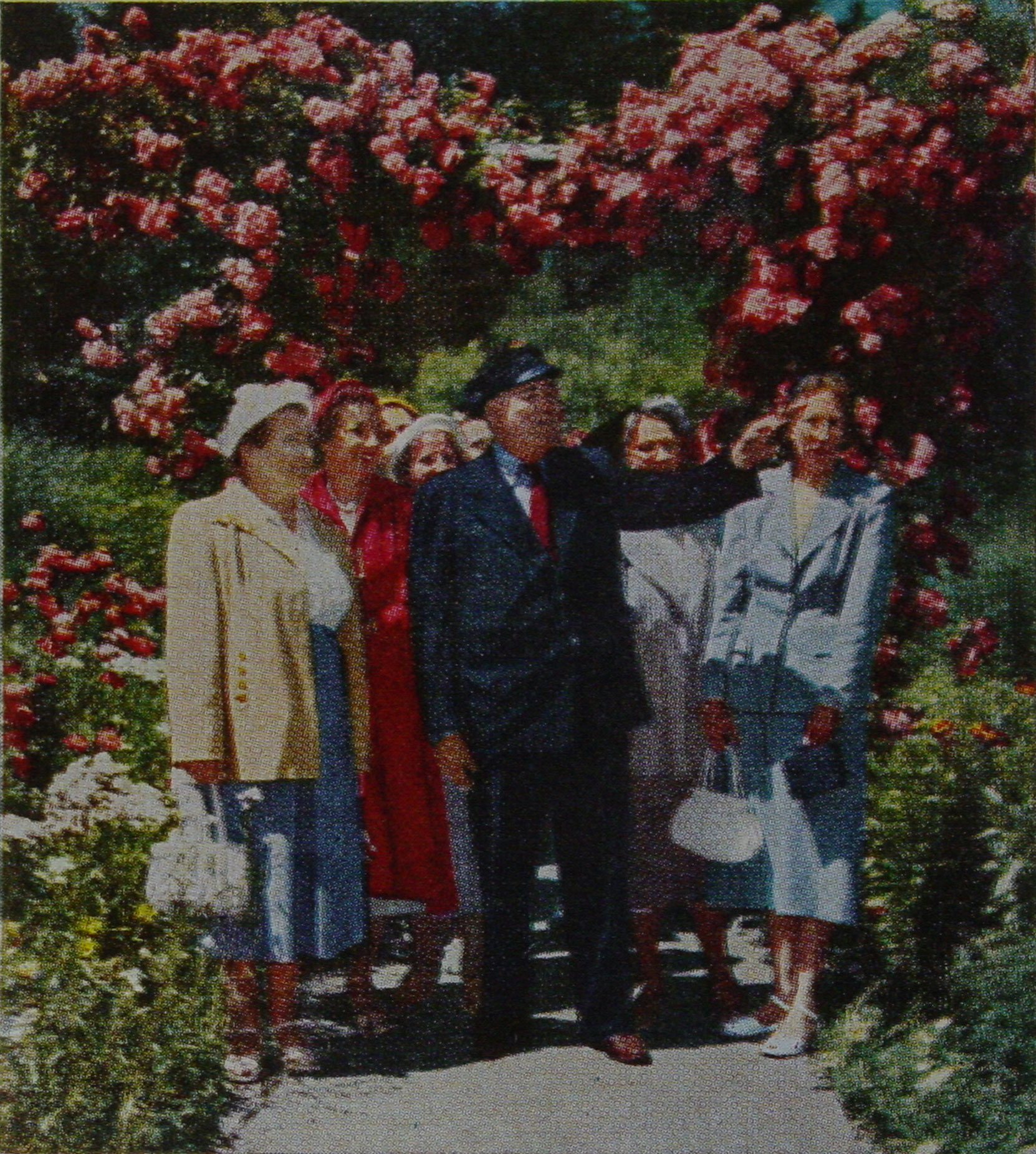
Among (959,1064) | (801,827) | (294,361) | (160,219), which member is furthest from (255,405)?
(959,1064)

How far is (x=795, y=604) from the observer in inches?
157

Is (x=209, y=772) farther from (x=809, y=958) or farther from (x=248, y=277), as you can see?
(x=809, y=958)

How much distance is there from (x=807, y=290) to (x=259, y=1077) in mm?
2750

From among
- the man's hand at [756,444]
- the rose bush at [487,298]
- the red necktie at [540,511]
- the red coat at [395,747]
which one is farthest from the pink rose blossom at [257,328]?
the man's hand at [756,444]

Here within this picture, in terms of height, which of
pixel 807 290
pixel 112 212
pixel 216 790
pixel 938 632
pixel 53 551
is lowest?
pixel 216 790

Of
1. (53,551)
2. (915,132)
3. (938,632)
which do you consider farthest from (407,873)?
(915,132)

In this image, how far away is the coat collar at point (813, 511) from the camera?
401cm

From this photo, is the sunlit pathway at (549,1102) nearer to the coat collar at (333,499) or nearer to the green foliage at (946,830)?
the green foliage at (946,830)

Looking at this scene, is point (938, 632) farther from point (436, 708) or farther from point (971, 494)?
point (436, 708)

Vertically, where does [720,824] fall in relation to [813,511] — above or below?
below

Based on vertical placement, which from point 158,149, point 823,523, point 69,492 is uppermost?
point 158,149

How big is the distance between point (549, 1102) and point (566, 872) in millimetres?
635

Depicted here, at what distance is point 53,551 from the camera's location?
4.22 m

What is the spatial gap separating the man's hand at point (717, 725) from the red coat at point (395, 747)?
0.78 m
